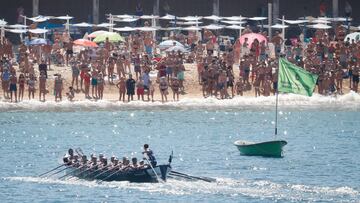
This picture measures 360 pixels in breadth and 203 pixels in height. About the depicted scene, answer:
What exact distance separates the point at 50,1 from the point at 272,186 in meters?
39.9

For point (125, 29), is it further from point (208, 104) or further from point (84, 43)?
point (208, 104)

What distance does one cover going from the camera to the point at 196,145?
76.5 meters

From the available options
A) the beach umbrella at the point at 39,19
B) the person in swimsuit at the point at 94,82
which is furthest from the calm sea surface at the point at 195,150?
the beach umbrella at the point at 39,19

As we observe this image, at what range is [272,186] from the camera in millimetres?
62562

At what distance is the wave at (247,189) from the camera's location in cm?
6012

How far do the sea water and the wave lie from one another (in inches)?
1.3

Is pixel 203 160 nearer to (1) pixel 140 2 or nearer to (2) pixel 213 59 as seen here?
(2) pixel 213 59

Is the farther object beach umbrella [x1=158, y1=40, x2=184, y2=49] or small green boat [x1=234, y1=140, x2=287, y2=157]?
beach umbrella [x1=158, y1=40, x2=184, y2=49]

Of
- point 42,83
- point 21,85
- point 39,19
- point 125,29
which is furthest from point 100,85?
point 39,19

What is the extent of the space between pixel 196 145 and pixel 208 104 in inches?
359

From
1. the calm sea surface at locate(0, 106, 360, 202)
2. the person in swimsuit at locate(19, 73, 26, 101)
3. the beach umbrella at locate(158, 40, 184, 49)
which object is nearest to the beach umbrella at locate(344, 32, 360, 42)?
the calm sea surface at locate(0, 106, 360, 202)

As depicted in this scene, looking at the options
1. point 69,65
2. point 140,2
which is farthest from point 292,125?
point 140,2

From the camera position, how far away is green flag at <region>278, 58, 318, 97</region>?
67375 mm

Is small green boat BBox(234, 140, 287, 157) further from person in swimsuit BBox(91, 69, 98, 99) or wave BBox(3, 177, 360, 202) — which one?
person in swimsuit BBox(91, 69, 98, 99)
